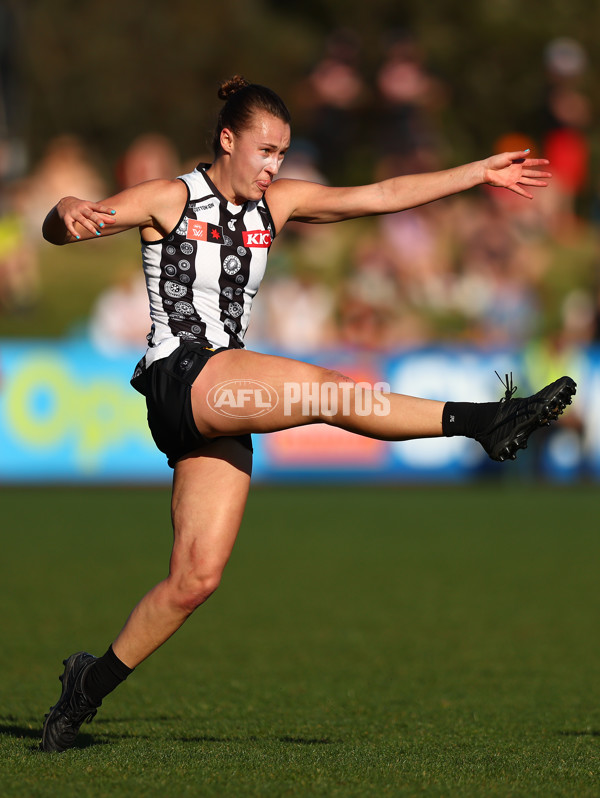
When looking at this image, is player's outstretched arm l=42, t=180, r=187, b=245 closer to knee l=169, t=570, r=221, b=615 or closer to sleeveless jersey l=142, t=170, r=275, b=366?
sleeveless jersey l=142, t=170, r=275, b=366

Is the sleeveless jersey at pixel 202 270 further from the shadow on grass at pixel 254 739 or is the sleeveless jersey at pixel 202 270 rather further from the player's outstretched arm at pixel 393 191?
the shadow on grass at pixel 254 739

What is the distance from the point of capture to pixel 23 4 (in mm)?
26578

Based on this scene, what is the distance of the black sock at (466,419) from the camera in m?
4.19

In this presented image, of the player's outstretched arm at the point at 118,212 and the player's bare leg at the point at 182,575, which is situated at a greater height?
the player's outstretched arm at the point at 118,212

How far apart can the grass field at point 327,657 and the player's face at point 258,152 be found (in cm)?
198

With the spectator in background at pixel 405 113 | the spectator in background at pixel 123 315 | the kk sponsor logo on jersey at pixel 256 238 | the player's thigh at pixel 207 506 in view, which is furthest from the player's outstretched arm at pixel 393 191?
the spectator in background at pixel 405 113

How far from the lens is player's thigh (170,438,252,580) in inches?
178

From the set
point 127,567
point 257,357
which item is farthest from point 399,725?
point 127,567

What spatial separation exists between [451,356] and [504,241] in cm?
309

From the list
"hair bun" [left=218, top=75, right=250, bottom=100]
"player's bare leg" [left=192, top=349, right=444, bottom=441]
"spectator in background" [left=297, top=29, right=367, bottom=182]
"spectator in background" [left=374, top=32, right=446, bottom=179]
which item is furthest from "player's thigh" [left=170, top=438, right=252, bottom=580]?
"spectator in background" [left=297, top=29, right=367, bottom=182]

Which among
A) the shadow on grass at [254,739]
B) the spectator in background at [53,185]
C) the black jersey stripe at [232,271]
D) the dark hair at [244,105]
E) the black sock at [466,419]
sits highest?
the spectator in background at [53,185]

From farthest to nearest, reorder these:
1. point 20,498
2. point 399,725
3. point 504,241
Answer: point 504,241
point 20,498
point 399,725

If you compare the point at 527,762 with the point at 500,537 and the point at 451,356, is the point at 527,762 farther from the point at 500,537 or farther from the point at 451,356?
the point at 451,356

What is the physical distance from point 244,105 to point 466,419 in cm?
139
